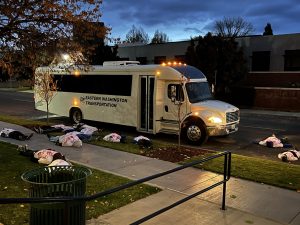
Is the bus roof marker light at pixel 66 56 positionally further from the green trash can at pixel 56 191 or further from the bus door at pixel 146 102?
the bus door at pixel 146 102

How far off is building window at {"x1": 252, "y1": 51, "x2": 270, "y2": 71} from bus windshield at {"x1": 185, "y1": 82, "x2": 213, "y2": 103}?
1995cm

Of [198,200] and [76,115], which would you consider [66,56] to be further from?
[76,115]

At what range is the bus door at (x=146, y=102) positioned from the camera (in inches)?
625

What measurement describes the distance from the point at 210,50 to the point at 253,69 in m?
6.47

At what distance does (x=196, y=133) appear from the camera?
1462 centimetres

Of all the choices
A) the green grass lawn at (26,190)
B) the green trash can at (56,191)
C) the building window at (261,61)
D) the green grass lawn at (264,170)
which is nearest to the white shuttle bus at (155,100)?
the green grass lawn at (264,170)

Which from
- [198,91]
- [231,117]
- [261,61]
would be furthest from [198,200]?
[261,61]

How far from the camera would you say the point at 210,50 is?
3062 centimetres

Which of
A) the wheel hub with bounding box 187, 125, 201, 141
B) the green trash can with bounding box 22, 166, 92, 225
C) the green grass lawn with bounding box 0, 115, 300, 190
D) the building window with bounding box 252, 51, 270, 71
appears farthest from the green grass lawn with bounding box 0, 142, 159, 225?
the building window with bounding box 252, 51, 270, 71

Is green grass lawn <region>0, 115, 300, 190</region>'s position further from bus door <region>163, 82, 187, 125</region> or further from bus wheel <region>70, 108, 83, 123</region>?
bus wheel <region>70, 108, 83, 123</region>

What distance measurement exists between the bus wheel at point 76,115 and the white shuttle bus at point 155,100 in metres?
0.11

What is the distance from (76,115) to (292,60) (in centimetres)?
2068

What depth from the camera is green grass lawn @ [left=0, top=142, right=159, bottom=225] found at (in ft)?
21.4

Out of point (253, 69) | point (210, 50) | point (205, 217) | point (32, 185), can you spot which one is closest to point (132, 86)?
point (205, 217)
